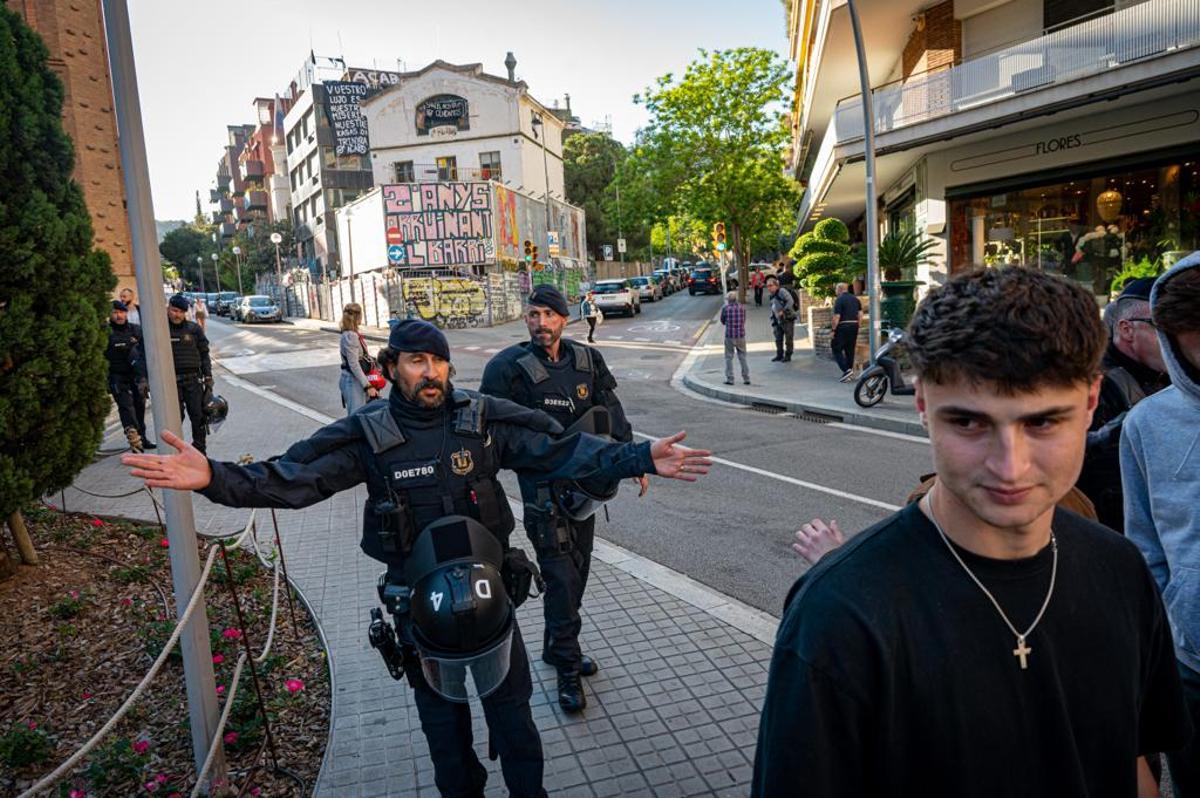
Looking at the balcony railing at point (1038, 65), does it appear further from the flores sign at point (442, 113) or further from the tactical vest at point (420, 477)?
the flores sign at point (442, 113)

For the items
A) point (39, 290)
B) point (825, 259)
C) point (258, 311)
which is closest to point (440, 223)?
point (258, 311)

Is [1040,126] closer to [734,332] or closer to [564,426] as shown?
[734,332]

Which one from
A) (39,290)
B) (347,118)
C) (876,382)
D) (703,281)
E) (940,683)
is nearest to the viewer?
(940,683)

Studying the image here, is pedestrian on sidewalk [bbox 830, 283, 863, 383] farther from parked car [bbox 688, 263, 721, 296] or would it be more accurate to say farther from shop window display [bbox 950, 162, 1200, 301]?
parked car [bbox 688, 263, 721, 296]

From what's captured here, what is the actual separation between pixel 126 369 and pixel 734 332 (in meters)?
9.98

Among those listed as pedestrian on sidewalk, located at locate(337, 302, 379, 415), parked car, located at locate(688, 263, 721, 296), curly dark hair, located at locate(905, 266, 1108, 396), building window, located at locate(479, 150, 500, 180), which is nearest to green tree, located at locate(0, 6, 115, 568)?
pedestrian on sidewalk, located at locate(337, 302, 379, 415)

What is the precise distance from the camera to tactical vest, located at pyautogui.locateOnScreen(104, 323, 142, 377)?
10.3 m

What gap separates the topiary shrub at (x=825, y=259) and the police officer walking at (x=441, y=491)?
48.8 feet

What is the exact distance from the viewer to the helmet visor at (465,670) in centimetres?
269

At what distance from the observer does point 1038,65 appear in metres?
14.2

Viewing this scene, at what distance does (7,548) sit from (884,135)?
1667 cm

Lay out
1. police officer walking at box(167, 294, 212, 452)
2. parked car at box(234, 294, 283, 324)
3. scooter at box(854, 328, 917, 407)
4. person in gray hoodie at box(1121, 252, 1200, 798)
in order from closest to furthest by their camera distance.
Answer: person in gray hoodie at box(1121, 252, 1200, 798) → police officer walking at box(167, 294, 212, 452) → scooter at box(854, 328, 917, 407) → parked car at box(234, 294, 283, 324)

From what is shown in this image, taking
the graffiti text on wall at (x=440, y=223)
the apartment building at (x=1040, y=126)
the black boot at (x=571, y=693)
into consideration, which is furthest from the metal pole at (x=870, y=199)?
the graffiti text on wall at (x=440, y=223)

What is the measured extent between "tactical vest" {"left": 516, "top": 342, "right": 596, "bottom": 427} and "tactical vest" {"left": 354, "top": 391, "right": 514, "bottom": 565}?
126 centimetres
